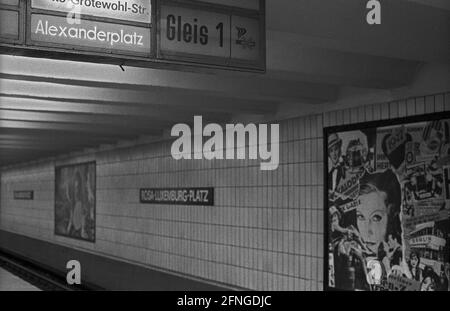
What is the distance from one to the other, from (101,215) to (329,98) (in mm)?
9686

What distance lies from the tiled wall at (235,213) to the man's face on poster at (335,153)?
0.25m

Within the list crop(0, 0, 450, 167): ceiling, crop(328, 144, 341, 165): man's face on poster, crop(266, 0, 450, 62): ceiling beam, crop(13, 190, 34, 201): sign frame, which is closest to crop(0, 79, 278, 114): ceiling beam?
crop(0, 0, 450, 167): ceiling

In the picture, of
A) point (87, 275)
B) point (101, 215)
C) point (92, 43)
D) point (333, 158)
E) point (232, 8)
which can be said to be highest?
point (232, 8)

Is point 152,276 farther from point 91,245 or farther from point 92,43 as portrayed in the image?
point 92,43

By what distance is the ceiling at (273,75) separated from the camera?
4820 millimetres

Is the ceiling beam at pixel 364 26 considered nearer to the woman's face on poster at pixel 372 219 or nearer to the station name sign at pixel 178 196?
the woman's face on poster at pixel 372 219

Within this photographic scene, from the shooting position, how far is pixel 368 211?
24.6 feet

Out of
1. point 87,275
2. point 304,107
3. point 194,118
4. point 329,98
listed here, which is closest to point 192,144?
point 194,118

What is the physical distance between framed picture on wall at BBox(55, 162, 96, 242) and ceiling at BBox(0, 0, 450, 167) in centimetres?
588

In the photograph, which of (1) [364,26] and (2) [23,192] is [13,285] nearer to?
(1) [364,26]

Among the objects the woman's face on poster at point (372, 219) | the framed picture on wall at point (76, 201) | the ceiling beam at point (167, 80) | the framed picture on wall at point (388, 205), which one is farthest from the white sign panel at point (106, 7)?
the framed picture on wall at point (76, 201)

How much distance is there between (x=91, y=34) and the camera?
143 inches

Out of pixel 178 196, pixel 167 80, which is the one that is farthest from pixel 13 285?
pixel 167 80

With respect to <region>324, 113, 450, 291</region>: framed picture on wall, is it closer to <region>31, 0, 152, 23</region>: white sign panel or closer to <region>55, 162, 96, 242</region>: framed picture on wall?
<region>31, 0, 152, 23</region>: white sign panel
